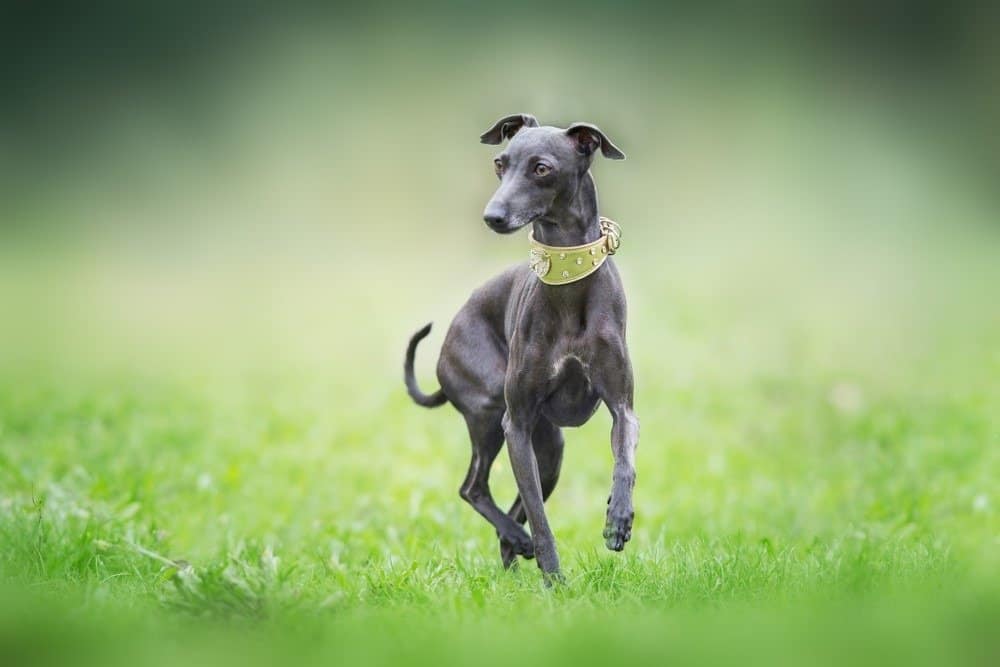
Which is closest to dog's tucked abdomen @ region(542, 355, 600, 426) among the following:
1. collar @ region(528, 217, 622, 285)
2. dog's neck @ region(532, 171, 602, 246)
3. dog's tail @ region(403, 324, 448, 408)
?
collar @ region(528, 217, 622, 285)

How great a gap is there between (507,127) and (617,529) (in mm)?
1515

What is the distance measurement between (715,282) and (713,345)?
2268 millimetres

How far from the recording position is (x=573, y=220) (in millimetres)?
4172

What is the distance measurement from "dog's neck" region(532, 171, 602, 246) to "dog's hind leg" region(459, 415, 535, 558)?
0.83 metres

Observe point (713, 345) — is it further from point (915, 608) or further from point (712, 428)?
point (915, 608)

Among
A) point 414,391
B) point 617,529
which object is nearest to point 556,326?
point 617,529

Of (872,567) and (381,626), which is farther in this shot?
(872,567)

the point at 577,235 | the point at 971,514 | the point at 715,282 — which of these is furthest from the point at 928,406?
the point at 577,235

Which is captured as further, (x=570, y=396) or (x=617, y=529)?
(x=570, y=396)

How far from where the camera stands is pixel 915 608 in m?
2.89

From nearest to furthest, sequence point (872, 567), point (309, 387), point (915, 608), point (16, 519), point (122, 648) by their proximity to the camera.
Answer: point (122, 648) < point (915, 608) < point (872, 567) < point (16, 519) < point (309, 387)

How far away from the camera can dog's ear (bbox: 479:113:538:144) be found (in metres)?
4.39

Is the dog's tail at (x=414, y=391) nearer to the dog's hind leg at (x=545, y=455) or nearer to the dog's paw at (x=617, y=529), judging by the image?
the dog's hind leg at (x=545, y=455)

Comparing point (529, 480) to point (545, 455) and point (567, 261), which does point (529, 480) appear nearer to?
point (545, 455)
